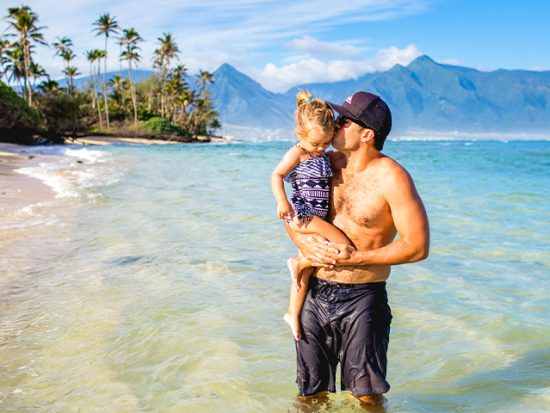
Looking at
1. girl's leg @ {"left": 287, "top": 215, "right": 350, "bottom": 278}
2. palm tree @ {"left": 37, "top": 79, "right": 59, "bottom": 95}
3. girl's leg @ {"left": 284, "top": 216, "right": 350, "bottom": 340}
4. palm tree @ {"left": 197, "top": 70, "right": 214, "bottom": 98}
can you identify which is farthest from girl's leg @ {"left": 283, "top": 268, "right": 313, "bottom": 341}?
palm tree @ {"left": 197, "top": 70, "right": 214, "bottom": 98}

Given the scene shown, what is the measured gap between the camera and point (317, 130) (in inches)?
115

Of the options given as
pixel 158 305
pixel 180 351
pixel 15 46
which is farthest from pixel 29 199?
pixel 15 46

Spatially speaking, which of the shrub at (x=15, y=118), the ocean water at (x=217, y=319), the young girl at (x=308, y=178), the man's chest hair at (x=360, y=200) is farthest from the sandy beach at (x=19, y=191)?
the shrub at (x=15, y=118)

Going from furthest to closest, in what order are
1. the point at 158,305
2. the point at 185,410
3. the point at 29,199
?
the point at 29,199 < the point at 158,305 < the point at 185,410

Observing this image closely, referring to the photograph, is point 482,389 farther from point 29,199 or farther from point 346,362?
point 29,199

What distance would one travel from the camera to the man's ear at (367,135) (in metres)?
2.92

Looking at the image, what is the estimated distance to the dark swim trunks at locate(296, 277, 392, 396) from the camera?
3.00m

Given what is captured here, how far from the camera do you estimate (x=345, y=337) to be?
307 cm

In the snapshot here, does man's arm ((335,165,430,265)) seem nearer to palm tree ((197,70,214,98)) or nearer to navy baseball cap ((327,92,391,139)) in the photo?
navy baseball cap ((327,92,391,139))

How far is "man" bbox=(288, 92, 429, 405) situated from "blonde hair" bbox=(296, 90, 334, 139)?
0.20 ft

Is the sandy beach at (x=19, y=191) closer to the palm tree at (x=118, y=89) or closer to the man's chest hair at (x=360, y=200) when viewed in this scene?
the man's chest hair at (x=360, y=200)

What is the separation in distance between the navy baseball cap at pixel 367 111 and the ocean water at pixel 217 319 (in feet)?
5.36

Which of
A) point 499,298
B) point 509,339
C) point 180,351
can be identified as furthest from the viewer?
point 499,298

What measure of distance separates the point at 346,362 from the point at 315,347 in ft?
0.63
